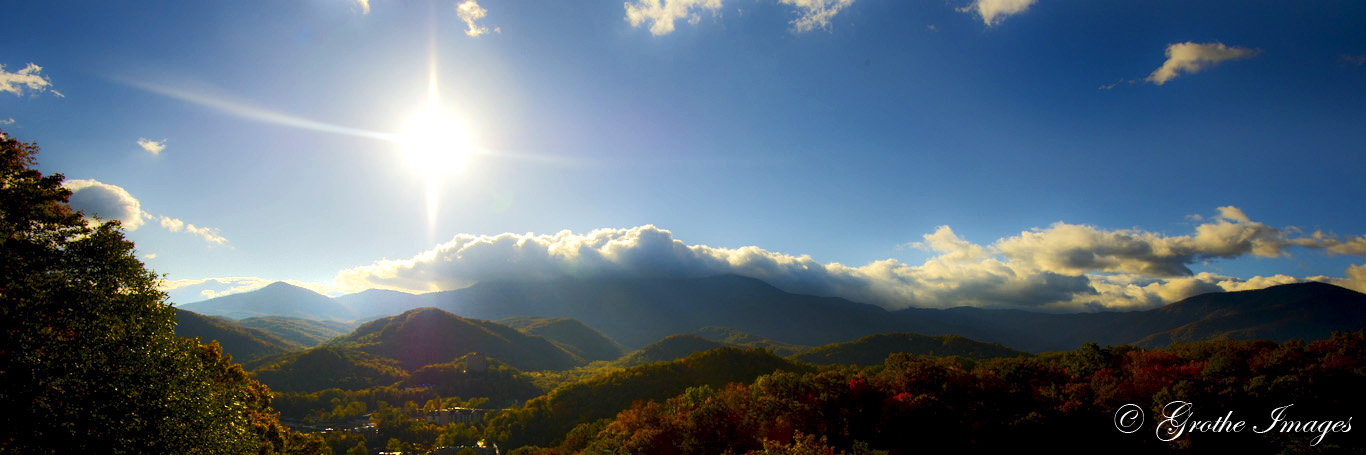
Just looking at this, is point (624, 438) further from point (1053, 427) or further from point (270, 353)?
point (270, 353)

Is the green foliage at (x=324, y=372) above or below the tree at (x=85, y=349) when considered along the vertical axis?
below

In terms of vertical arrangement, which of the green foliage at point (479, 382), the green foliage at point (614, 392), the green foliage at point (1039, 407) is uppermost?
the green foliage at point (1039, 407)

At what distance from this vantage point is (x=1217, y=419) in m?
25.1

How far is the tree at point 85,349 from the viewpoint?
55.8 feet

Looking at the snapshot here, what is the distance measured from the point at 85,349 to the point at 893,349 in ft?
615

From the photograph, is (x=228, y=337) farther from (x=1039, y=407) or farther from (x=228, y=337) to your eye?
(x=1039, y=407)

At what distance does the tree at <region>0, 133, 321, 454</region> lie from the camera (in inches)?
669

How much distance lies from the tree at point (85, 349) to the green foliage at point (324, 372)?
15066 cm

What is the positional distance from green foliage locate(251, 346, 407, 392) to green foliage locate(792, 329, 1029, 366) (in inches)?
5761

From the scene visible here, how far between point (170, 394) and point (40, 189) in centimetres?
1304

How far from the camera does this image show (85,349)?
18266mm

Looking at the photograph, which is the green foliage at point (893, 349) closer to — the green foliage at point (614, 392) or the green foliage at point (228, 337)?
the green foliage at point (614, 392)

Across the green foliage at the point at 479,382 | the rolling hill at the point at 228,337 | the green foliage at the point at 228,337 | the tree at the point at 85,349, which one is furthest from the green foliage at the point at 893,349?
the green foliage at the point at 228,337

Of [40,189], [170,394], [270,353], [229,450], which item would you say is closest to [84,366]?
[170,394]
